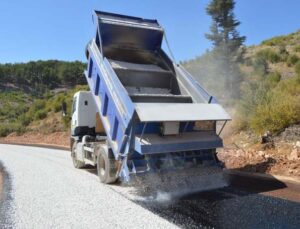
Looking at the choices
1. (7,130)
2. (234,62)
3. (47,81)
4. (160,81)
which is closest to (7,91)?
(47,81)

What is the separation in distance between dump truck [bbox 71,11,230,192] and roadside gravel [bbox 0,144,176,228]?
0.51 metres

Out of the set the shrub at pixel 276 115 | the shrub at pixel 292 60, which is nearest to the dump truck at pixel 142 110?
the shrub at pixel 276 115

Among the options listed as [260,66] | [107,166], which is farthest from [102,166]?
[260,66]

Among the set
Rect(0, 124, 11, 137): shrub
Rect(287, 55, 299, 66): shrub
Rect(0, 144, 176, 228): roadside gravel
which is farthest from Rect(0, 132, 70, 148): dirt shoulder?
Rect(287, 55, 299, 66): shrub

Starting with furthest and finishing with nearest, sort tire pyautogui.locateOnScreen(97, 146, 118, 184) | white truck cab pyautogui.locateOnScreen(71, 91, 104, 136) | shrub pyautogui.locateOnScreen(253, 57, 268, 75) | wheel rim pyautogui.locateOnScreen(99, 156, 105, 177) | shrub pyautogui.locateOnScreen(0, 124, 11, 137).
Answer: shrub pyautogui.locateOnScreen(0, 124, 11, 137) → shrub pyautogui.locateOnScreen(253, 57, 268, 75) → white truck cab pyautogui.locateOnScreen(71, 91, 104, 136) → wheel rim pyautogui.locateOnScreen(99, 156, 105, 177) → tire pyautogui.locateOnScreen(97, 146, 118, 184)

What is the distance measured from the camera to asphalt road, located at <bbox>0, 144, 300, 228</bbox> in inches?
208

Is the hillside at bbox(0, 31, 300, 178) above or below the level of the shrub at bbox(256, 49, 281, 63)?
below

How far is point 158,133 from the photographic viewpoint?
22.5 ft

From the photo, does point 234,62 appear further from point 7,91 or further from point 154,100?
point 7,91

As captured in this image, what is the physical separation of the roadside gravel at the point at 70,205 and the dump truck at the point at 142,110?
Result: 1.67 ft

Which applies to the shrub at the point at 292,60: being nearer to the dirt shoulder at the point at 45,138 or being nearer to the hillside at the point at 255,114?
the hillside at the point at 255,114

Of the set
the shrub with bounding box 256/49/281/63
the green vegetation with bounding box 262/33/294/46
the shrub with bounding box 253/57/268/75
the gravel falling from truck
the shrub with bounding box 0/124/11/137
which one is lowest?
the shrub with bounding box 0/124/11/137

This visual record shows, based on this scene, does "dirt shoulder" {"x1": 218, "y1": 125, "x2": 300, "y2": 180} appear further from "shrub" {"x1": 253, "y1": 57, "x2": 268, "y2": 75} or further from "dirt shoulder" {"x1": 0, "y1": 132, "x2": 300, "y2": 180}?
"shrub" {"x1": 253, "y1": 57, "x2": 268, "y2": 75}

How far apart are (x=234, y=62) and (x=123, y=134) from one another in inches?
820
